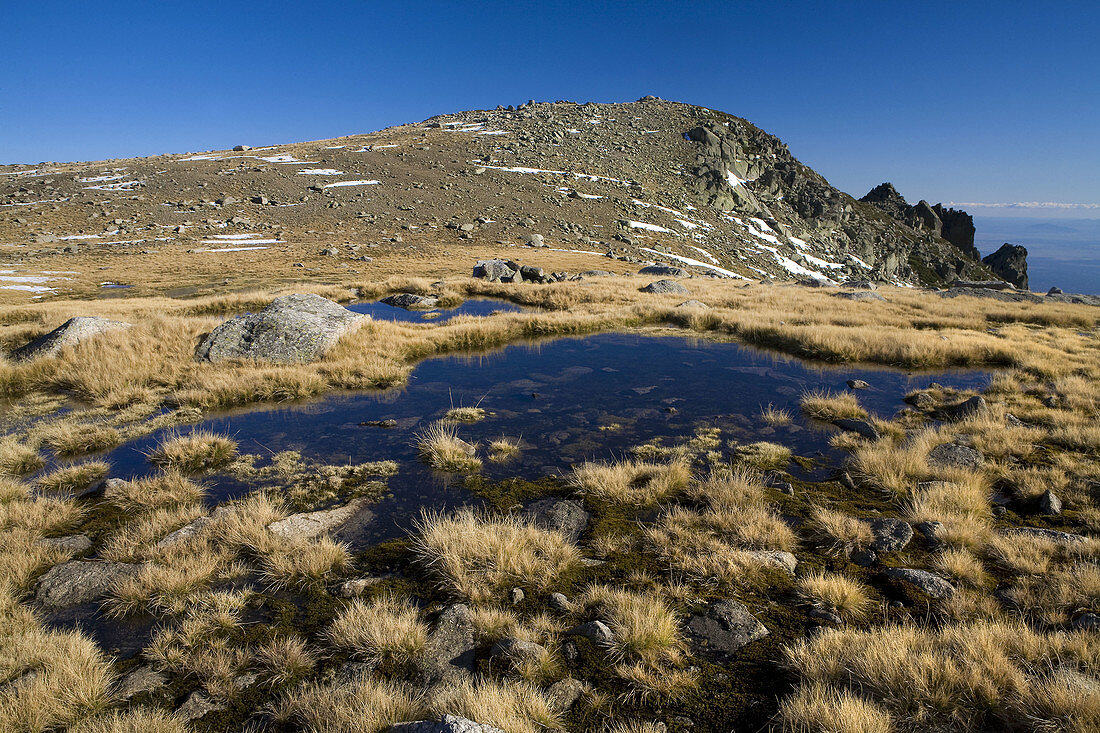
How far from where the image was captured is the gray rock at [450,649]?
409 centimetres

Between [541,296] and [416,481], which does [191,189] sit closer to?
[541,296]

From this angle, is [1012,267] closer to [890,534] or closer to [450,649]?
[890,534]

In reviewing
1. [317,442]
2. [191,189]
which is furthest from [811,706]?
[191,189]

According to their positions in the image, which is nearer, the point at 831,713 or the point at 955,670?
the point at 831,713

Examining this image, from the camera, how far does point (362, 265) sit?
1631 inches

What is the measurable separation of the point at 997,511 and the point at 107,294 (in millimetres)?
41852

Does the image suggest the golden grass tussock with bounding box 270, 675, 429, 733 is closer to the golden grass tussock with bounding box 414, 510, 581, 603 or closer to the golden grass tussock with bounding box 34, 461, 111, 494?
the golden grass tussock with bounding box 414, 510, 581, 603

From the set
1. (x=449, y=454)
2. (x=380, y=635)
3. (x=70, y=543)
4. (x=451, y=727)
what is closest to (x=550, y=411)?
(x=449, y=454)

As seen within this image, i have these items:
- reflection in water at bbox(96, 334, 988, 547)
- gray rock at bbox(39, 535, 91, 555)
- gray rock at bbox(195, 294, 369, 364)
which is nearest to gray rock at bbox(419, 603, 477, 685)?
reflection in water at bbox(96, 334, 988, 547)

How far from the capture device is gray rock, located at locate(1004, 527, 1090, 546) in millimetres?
5570

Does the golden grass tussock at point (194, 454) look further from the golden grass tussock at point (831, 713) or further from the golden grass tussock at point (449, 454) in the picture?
the golden grass tussock at point (831, 713)

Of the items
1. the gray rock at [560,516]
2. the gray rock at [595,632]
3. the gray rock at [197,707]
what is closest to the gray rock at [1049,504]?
the gray rock at [560,516]

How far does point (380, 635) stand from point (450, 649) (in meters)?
0.66

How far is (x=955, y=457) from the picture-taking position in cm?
796
